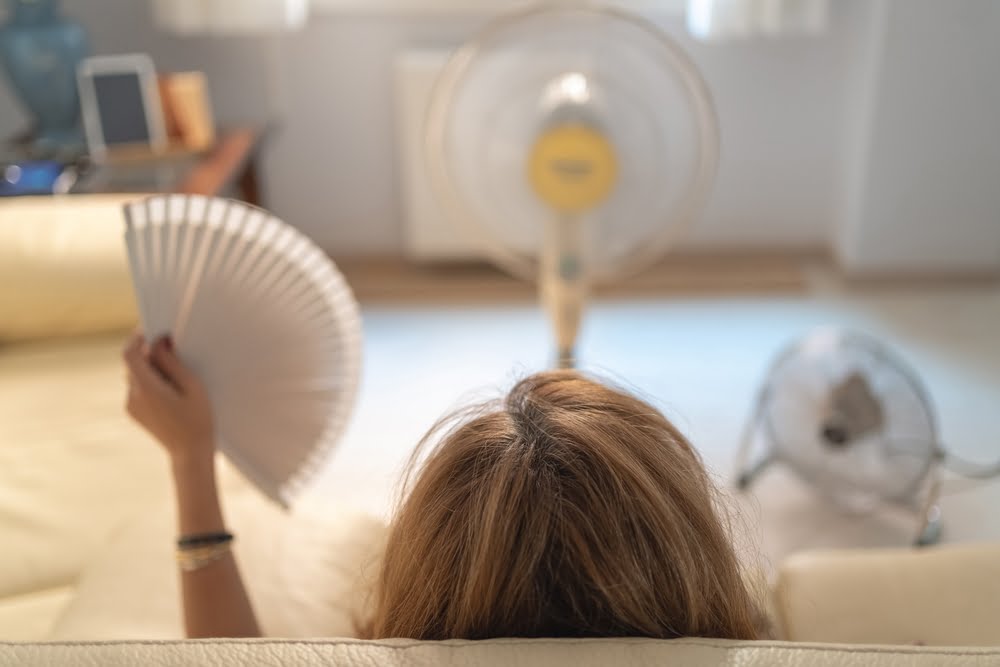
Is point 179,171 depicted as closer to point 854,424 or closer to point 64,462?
point 64,462

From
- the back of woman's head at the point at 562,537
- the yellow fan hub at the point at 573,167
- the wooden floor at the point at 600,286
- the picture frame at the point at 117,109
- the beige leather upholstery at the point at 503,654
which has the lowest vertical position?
the wooden floor at the point at 600,286

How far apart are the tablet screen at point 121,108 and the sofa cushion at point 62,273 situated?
56 centimetres

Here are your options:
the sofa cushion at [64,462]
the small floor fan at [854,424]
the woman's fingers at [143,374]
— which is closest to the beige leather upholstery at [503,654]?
the woman's fingers at [143,374]

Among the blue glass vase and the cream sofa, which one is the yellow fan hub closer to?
the cream sofa

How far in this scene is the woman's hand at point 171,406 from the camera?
1.09m

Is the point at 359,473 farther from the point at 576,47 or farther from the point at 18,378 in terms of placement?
the point at 576,47

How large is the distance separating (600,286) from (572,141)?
1407 mm

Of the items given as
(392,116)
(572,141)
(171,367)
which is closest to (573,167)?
(572,141)

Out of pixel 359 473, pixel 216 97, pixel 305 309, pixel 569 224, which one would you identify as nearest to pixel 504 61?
pixel 569 224

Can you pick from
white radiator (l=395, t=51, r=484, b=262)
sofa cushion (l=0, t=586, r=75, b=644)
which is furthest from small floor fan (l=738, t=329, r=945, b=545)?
sofa cushion (l=0, t=586, r=75, b=644)

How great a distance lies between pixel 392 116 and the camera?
121 inches

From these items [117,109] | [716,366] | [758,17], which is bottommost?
[716,366]

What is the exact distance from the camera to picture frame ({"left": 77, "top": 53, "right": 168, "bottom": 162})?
7.60 ft

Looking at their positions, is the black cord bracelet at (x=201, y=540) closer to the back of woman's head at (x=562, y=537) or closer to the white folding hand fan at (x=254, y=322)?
the white folding hand fan at (x=254, y=322)
